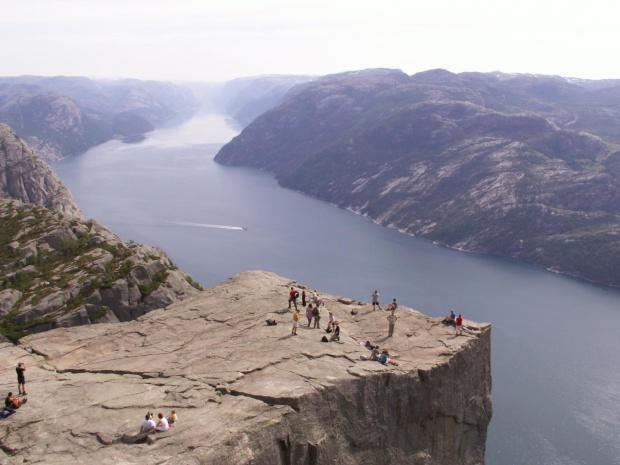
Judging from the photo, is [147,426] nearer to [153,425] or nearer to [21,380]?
[153,425]

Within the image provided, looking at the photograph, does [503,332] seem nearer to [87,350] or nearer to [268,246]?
[268,246]

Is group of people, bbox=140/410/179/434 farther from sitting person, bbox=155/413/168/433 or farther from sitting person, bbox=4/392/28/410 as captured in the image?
sitting person, bbox=4/392/28/410

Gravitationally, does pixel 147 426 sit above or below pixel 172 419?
above

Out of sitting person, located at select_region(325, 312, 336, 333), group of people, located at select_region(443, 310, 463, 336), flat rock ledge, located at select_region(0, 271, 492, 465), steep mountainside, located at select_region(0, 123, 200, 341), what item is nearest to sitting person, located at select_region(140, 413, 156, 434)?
flat rock ledge, located at select_region(0, 271, 492, 465)

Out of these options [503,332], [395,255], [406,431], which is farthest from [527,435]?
[395,255]

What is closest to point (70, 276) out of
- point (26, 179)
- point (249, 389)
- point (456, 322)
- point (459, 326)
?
point (249, 389)

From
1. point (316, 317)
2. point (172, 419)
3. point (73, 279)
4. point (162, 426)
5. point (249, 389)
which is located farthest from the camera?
A: point (73, 279)
